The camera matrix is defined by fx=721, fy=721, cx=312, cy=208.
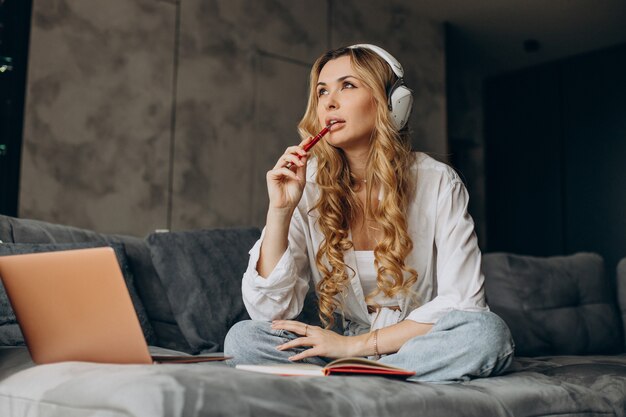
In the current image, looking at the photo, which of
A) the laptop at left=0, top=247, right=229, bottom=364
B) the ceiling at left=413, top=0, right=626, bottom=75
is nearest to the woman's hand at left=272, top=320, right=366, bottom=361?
the laptop at left=0, top=247, right=229, bottom=364

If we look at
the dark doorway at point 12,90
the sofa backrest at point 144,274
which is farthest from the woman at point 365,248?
the dark doorway at point 12,90

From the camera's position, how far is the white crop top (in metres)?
1.88

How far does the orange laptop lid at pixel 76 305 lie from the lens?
3.97 feet

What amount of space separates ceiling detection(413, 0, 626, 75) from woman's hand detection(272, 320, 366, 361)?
4.37 meters

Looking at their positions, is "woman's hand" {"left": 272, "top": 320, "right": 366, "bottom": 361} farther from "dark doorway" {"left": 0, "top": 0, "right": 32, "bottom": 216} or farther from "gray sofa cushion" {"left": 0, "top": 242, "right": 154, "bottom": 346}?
"dark doorway" {"left": 0, "top": 0, "right": 32, "bottom": 216}

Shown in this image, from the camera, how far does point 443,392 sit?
4.17 ft

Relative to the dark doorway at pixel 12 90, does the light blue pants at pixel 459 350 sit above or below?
below

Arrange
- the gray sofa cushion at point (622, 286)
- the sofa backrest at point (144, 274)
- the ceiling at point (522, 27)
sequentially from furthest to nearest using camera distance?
the ceiling at point (522, 27)
the gray sofa cushion at point (622, 286)
the sofa backrest at point (144, 274)

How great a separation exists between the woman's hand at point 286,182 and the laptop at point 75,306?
0.57m

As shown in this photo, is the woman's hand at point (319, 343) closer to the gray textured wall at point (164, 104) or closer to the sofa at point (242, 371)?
the sofa at point (242, 371)

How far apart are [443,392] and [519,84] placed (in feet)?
19.6

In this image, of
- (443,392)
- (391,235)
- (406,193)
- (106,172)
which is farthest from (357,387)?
(106,172)

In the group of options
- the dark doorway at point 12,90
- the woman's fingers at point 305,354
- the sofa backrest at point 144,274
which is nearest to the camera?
the woman's fingers at point 305,354

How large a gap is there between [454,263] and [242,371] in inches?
28.5
